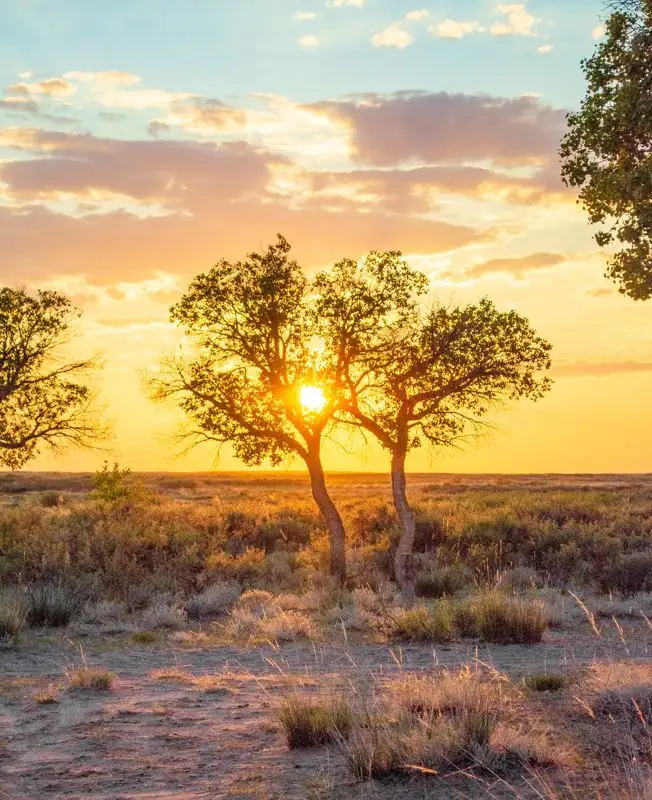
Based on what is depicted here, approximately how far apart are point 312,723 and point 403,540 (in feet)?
47.6

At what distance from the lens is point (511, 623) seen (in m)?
14.4

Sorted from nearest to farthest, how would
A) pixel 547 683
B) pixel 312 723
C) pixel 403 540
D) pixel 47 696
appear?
pixel 312 723, pixel 547 683, pixel 47 696, pixel 403 540

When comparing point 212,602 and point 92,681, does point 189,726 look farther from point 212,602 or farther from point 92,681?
point 212,602

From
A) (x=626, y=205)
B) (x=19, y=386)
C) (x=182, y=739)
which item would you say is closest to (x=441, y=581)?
(x=626, y=205)

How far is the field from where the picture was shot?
7.11m

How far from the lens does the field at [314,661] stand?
280 inches

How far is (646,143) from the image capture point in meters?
14.2

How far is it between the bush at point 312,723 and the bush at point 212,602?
11.5 meters

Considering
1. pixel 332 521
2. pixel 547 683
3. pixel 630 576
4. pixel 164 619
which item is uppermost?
pixel 332 521

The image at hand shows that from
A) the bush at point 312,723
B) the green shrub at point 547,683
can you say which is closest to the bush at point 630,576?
the green shrub at point 547,683

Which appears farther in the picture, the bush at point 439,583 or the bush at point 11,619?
the bush at point 439,583

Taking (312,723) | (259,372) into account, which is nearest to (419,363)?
(259,372)

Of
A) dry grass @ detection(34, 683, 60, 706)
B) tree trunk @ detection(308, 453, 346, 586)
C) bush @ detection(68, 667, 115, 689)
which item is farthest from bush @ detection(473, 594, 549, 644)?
tree trunk @ detection(308, 453, 346, 586)

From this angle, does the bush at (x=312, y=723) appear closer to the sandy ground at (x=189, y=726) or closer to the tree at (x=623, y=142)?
the sandy ground at (x=189, y=726)
